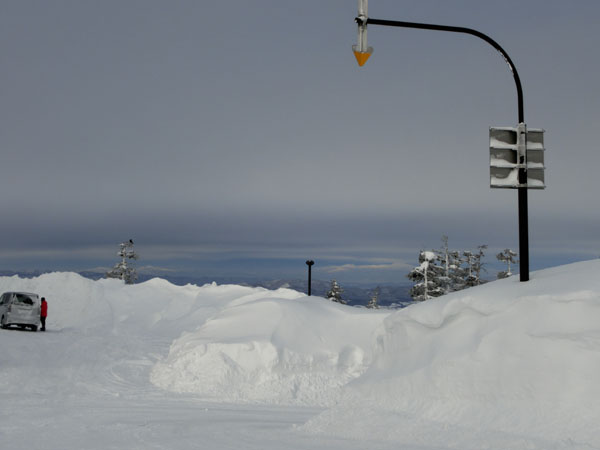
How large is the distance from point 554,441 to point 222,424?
5.53 metres

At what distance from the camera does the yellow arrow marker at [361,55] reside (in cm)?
1013

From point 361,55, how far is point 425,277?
35.6m

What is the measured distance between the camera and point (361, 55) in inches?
400

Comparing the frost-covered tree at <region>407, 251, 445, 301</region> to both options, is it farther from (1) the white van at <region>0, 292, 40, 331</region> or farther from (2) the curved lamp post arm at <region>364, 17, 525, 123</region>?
(2) the curved lamp post arm at <region>364, 17, 525, 123</region>

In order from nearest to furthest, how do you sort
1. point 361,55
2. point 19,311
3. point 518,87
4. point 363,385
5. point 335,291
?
1. point 363,385
2. point 361,55
3. point 518,87
4. point 19,311
5. point 335,291

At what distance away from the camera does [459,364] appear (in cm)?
855

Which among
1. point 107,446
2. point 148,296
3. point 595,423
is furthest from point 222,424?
point 148,296

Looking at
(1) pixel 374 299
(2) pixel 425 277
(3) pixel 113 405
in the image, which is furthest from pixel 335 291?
(3) pixel 113 405

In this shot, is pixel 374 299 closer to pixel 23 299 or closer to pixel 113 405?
pixel 23 299

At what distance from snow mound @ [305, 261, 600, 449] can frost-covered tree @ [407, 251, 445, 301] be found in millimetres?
34589

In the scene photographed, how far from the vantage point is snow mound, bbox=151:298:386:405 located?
15.1m

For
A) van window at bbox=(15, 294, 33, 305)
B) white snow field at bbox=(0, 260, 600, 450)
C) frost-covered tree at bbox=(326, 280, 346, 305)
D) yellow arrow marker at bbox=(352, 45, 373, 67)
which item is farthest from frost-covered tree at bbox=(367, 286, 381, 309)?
yellow arrow marker at bbox=(352, 45, 373, 67)

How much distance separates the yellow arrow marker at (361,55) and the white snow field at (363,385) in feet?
14.7

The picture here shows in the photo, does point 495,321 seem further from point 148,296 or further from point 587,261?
point 148,296
